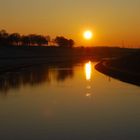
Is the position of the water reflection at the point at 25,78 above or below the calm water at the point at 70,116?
below

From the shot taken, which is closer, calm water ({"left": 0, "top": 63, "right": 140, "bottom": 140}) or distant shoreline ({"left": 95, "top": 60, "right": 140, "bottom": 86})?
calm water ({"left": 0, "top": 63, "right": 140, "bottom": 140})

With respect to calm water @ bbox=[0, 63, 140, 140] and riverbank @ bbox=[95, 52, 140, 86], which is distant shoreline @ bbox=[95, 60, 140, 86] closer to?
riverbank @ bbox=[95, 52, 140, 86]

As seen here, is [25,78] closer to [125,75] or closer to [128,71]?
[125,75]

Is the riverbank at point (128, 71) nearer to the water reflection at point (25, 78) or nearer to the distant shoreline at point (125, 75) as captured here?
the distant shoreline at point (125, 75)

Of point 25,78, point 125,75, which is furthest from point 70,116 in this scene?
point 125,75

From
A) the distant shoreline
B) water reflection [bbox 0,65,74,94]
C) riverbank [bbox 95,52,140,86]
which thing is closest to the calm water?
water reflection [bbox 0,65,74,94]

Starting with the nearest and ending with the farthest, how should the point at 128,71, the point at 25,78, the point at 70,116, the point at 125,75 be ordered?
the point at 70,116
the point at 25,78
the point at 125,75
the point at 128,71

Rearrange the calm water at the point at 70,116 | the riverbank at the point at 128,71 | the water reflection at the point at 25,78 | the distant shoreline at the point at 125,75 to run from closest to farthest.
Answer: the calm water at the point at 70,116, the water reflection at the point at 25,78, the distant shoreline at the point at 125,75, the riverbank at the point at 128,71

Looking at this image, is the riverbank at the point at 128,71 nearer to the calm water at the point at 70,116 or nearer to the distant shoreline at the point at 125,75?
the distant shoreline at the point at 125,75

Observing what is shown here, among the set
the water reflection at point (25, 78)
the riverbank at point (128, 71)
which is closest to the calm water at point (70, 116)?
the water reflection at point (25, 78)

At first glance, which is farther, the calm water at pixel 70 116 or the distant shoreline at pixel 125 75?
the distant shoreline at pixel 125 75

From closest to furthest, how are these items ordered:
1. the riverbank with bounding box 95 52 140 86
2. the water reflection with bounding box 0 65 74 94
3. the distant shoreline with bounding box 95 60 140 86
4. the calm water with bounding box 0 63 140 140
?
the calm water with bounding box 0 63 140 140 < the water reflection with bounding box 0 65 74 94 < the distant shoreline with bounding box 95 60 140 86 < the riverbank with bounding box 95 52 140 86

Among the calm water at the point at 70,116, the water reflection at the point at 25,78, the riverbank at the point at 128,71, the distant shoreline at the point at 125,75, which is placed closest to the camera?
the calm water at the point at 70,116

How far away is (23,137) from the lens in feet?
58.3
